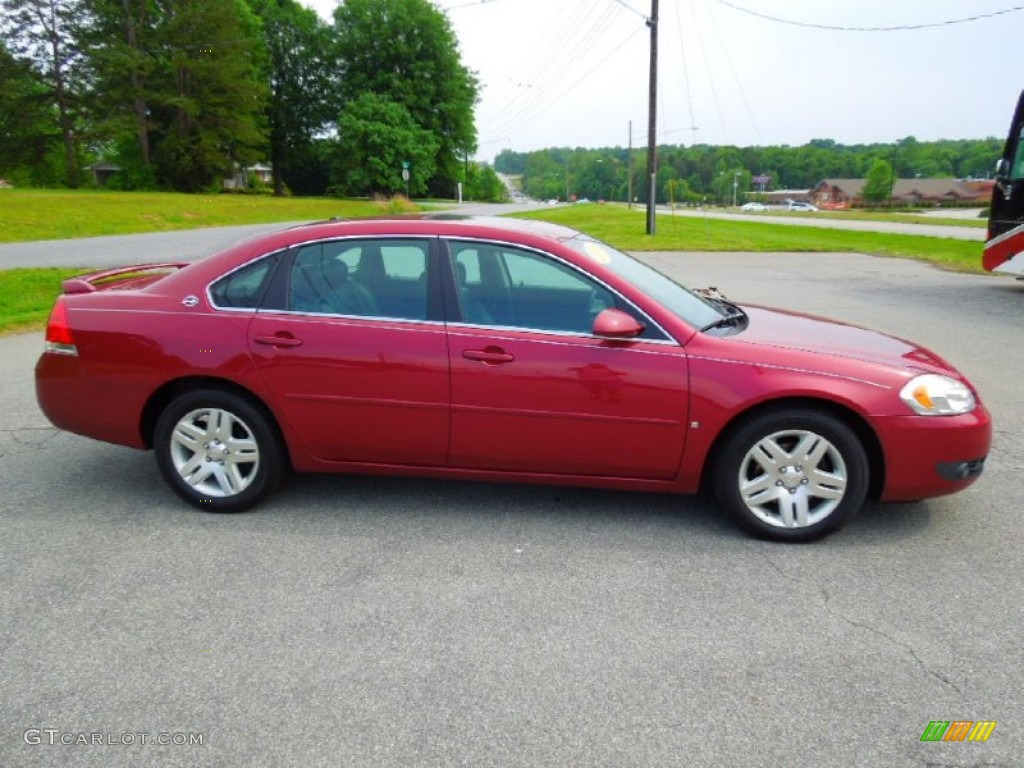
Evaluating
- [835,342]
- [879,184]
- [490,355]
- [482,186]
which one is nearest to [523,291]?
[490,355]

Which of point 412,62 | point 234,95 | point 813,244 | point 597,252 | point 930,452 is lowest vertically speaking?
point 813,244

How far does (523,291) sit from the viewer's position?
3.66 meters

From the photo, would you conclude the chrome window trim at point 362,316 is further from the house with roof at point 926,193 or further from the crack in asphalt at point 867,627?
the house with roof at point 926,193

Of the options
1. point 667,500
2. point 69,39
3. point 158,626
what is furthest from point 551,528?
point 69,39

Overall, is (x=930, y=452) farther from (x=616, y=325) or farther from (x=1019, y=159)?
(x=1019, y=159)

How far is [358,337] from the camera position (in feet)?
12.0

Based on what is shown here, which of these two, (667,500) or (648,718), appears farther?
(667,500)

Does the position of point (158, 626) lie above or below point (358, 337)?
below

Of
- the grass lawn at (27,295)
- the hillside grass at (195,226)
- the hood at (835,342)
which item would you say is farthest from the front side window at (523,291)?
the hillside grass at (195,226)

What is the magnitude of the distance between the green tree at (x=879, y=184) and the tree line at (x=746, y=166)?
1035 mm

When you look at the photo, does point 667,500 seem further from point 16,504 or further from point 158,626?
point 16,504

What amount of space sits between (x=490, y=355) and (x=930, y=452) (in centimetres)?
211

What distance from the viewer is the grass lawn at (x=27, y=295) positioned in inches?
361

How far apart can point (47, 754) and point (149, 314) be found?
7.49 feet
